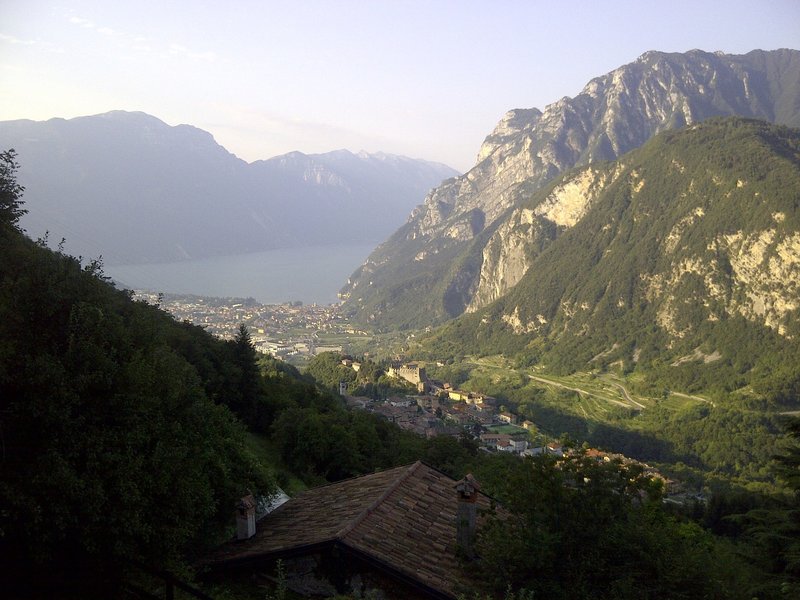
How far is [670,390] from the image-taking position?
9256 cm

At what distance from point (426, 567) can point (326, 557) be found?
153 cm

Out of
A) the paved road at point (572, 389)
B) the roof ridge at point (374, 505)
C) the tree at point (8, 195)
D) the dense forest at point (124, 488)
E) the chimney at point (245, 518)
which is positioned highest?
the tree at point (8, 195)

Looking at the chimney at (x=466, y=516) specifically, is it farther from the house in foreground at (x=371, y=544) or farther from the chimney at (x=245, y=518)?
the chimney at (x=245, y=518)

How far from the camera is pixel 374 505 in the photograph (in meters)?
10.6

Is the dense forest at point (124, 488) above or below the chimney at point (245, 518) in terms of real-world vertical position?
above

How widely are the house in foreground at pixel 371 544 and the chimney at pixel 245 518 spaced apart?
0.13m

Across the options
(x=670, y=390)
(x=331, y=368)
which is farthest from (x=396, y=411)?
(x=670, y=390)

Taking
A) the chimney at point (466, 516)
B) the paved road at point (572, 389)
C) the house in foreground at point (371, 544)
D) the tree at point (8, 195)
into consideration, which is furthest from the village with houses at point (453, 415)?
the chimney at point (466, 516)

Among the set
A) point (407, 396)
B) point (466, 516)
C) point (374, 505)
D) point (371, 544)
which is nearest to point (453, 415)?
point (407, 396)

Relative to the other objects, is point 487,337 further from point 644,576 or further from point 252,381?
point 644,576

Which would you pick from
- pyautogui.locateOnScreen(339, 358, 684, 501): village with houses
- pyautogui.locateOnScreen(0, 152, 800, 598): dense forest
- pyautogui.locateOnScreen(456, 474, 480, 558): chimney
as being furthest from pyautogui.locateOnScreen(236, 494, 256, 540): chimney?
pyautogui.locateOnScreen(339, 358, 684, 501): village with houses

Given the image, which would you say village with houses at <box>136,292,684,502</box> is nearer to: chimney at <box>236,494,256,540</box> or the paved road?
chimney at <box>236,494,256,540</box>

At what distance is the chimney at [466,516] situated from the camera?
32.0 feet

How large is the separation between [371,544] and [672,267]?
405ft
